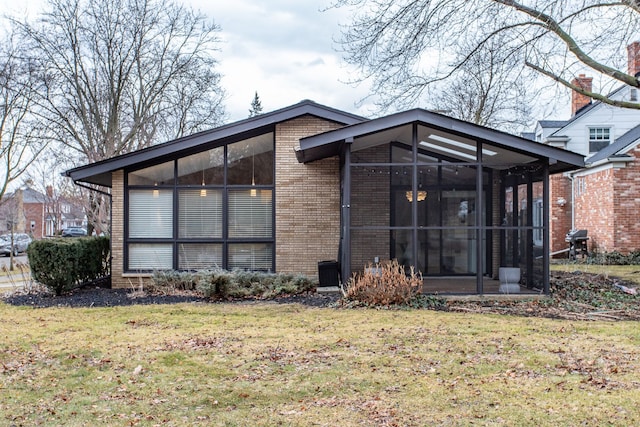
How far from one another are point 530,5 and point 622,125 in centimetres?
1499

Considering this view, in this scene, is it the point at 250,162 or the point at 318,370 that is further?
the point at 250,162

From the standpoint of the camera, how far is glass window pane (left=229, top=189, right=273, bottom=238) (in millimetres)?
12164

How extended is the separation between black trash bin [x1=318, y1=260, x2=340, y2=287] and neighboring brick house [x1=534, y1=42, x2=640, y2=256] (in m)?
11.8

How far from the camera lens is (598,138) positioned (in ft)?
75.8

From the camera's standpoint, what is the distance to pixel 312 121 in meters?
12.4

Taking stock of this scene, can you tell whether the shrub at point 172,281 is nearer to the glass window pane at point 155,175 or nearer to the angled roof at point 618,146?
the glass window pane at point 155,175

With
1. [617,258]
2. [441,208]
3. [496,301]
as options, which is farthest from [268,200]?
[617,258]

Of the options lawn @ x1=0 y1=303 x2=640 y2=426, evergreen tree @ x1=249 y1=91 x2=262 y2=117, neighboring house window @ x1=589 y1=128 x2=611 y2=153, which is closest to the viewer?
lawn @ x1=0 y1=303 x2=640 y2=426

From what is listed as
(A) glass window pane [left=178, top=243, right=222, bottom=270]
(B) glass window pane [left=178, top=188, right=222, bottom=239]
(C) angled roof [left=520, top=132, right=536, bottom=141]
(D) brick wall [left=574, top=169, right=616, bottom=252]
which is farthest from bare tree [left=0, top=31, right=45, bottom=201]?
(C) angled roof [left=520, top=132, right=536, bottom=141]

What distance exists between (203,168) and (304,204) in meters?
2.36

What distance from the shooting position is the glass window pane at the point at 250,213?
39.9 ft

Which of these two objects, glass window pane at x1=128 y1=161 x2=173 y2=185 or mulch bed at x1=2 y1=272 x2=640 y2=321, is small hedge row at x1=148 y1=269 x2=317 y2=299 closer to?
mulch bed at x1=2 y1=272 x2=640 y2=321

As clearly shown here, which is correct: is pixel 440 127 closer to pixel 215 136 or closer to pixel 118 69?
pixel 215 136

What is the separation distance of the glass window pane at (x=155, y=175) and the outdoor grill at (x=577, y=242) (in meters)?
14.9
